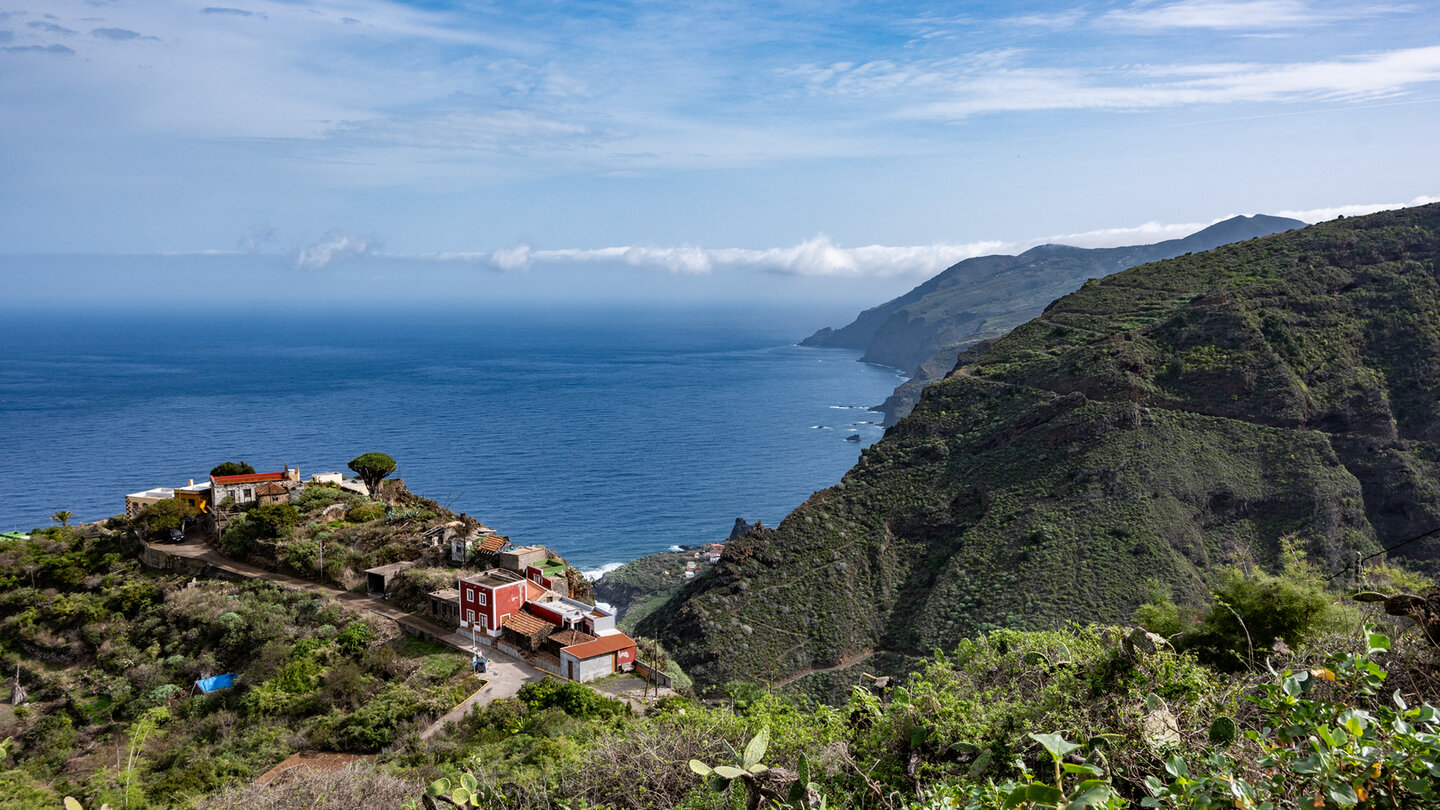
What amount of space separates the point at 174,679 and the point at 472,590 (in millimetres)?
8286

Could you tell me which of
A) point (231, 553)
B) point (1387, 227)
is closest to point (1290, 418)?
point (1387, 227)

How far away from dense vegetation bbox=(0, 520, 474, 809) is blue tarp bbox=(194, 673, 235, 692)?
0.26m

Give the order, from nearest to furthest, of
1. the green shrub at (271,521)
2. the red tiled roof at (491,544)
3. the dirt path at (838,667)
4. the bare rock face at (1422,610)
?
the bare rock face at (1422,610)
the red tiled roof at (491,544)
the green shrub at (271,521)
the dirt path at (838,667)

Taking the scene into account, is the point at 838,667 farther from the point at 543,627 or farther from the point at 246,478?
the point at 246,478

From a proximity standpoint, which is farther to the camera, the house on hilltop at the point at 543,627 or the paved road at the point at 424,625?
the house on hilltop at the point at 543,627

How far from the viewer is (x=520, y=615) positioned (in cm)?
2484

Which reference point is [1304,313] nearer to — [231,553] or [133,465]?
[231,553]

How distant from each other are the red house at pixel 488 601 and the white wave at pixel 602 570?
1194 inches

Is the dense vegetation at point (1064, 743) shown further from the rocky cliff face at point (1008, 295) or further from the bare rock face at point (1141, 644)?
the rocky cliff face at point (1008, 295)

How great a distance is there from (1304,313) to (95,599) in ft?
179

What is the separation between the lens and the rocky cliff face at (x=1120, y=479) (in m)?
32.1

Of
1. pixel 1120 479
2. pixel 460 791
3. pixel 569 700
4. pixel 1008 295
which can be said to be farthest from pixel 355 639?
pixel 1008 295

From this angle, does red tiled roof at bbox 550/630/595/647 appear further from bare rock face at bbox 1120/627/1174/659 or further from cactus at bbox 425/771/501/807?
bare rock face at bbox 1120/627/1174/659

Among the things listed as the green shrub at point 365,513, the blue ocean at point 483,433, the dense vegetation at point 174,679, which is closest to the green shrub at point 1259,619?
the dense vegetation at point 174,679
